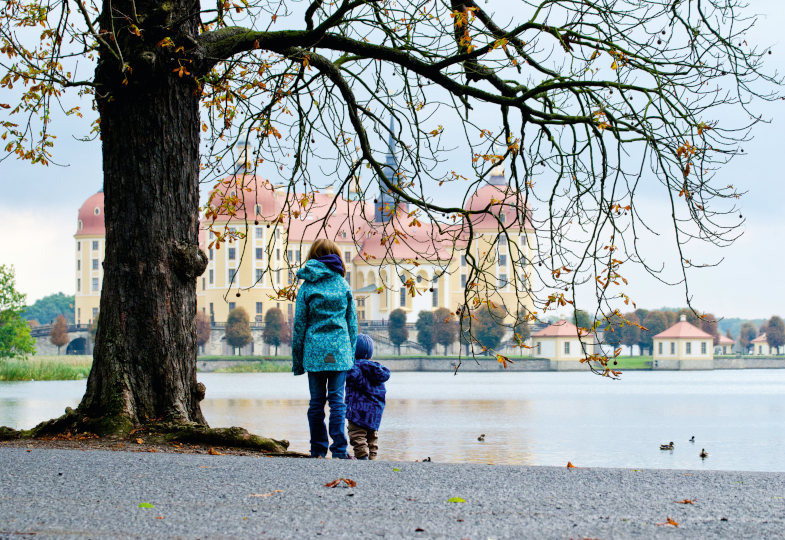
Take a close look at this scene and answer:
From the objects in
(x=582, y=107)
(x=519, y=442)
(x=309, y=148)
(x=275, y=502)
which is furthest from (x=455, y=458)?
(x=275, y=502)

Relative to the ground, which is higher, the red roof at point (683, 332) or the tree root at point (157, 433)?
the red roof at point (683, 332)

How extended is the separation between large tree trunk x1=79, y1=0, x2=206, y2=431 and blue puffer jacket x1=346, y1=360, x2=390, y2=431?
Answer: 1.04 meters

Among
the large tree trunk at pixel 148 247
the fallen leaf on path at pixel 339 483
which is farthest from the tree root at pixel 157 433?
the fallen leaf on path at pixel 339 483

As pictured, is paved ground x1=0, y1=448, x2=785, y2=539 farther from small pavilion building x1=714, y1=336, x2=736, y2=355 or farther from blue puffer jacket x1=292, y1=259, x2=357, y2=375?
small pavilion building x1=714, y1=336, x2=736, y2=355

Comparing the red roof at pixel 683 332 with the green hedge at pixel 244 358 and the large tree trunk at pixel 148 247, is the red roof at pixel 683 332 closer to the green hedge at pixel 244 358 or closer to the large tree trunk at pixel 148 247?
the green hedge at pixel 244 358

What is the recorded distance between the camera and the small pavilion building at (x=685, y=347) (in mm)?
84375

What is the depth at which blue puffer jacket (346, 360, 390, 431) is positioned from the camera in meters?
6.41

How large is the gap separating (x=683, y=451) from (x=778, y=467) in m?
2.29

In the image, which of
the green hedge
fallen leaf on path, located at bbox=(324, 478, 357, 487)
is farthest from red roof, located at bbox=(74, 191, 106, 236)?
fallen leaf on path, located at bbox=(324, 478, 357, 487)

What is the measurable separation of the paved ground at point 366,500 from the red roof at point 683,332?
8305 cm

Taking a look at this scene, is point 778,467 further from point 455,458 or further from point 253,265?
point 253,265

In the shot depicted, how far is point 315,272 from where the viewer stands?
18.8 feet

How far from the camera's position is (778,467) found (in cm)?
1356

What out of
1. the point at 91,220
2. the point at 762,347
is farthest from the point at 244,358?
the point at 762,347
